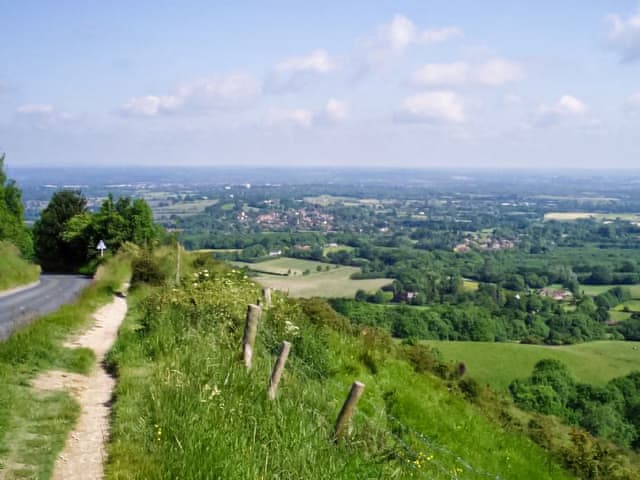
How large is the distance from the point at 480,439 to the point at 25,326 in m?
9.02

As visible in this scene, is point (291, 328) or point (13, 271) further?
point (13, 271)

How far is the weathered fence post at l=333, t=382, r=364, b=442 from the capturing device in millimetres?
6938

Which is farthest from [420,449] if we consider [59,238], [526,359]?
[526,359]

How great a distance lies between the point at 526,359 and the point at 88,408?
4804 centimetres

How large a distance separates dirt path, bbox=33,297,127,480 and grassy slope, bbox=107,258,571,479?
22 cm

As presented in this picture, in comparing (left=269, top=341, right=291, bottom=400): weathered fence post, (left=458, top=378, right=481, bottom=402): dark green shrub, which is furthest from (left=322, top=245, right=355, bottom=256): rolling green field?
(left=269, top=341, right=291, bottom=400): weathered fence post

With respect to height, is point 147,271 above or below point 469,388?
above

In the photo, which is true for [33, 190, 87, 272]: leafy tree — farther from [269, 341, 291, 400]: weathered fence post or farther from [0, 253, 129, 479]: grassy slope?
[269, 341, 291, 400]: weathered fence post

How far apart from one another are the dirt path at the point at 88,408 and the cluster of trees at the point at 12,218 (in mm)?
32747

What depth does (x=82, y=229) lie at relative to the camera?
36.8m

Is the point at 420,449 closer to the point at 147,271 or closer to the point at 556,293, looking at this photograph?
the point at 147,271

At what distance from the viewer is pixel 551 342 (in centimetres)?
6912

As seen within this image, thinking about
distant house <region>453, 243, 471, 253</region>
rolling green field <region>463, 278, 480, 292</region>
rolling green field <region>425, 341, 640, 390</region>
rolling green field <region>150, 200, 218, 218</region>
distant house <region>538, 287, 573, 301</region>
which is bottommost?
rolling green field <region>463, 278, 480, 292</region>

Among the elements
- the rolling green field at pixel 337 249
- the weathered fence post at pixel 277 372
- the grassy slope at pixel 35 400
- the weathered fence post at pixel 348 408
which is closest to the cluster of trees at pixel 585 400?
the grassy slope at pixel 35 400
